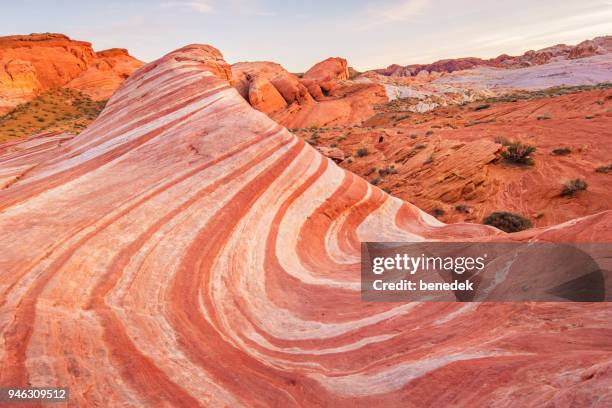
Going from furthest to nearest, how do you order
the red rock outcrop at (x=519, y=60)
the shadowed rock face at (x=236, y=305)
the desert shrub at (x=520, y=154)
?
1. the red rock outcrop at (x=519, y=60)
2. the desert shrub at (x=520, y=154)
3. the shadowed rock face at (x=236, y=305)

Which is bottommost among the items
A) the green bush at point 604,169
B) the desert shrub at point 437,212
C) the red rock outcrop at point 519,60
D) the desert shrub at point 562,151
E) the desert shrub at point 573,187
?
the desert shrub at point 437,212

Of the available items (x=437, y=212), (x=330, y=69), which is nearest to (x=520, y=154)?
(x=437, y=212)

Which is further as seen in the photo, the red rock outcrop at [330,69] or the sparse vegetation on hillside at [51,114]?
the red rock outcrop at [330,69]

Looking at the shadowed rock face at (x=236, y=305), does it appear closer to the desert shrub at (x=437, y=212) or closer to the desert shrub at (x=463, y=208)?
the desert shrub at (x=437, y=212)

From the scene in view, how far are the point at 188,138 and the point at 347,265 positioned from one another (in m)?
4.61

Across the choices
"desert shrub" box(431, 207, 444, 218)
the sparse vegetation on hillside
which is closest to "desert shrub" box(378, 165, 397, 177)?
"desert shrub" box(431, 207, 444, 218)

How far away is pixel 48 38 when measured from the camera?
39969 mm

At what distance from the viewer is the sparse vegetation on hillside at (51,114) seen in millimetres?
23562

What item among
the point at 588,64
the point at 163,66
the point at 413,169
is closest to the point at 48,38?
the point at 163,66

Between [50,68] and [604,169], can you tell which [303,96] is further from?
[604,169]

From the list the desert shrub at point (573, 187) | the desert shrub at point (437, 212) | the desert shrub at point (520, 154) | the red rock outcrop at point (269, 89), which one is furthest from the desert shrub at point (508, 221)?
the red rock outcrop at point (269, 89)

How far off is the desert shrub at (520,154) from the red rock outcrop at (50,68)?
36.0 meters

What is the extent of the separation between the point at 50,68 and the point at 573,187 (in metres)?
45.0

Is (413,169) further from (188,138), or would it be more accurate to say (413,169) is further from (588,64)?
(588,64)
